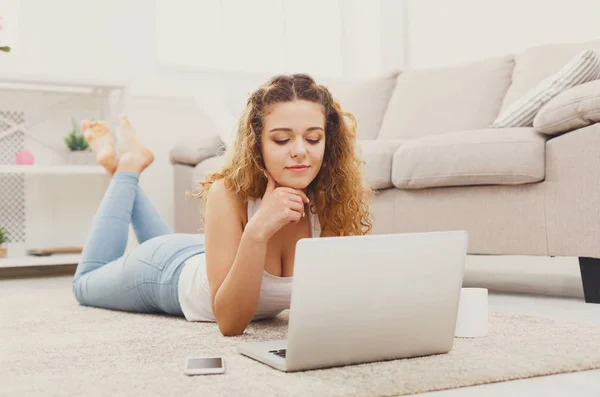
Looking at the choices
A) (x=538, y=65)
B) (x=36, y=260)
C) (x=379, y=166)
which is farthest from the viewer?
(x=36, y=260)

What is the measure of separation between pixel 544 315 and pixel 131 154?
1461mm

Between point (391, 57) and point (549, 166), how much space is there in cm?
320

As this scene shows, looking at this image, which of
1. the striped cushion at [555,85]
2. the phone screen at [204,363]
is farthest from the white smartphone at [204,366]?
the striped cushion at [555,85]

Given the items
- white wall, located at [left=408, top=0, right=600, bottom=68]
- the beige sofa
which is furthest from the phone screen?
white wall, located at [left=408, top=0, right=600, bottom=68]

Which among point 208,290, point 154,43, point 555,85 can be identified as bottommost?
point 208,290

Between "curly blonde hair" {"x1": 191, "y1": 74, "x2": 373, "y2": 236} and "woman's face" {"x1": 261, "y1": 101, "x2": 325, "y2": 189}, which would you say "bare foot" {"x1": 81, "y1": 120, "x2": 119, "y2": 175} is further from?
"woman's face" {"x1": 261, "y1": 101, "x2": 325, "y2": 189}

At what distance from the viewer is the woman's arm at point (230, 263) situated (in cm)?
141

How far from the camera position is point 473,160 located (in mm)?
2363

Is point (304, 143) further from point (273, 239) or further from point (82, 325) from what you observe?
point (82, 325)

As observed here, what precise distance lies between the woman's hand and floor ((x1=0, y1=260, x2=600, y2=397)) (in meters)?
0.43

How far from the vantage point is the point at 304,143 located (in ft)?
4.78

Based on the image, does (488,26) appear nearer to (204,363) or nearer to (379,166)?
(379,166)

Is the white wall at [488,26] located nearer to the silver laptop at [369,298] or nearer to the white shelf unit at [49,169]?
the white shelf unit at [49,169]

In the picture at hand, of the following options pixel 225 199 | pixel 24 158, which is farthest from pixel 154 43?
pixel 225 199
